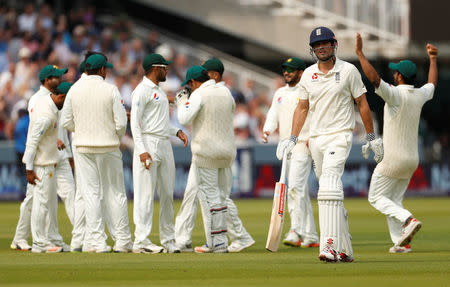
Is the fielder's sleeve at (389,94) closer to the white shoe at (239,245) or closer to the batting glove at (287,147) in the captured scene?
the batting glove at (287,147)

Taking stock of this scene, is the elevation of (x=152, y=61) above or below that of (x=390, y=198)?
above

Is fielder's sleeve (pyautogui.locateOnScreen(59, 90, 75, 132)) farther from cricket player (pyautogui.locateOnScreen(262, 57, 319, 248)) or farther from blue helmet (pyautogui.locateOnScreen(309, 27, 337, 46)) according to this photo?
blue helmet (pyautogui.locateOnScreen(309, 27, 337, 46))

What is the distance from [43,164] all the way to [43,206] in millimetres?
510

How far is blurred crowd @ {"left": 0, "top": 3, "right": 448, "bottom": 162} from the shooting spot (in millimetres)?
23078

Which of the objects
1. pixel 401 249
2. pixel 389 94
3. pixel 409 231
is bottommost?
pixel 401 249

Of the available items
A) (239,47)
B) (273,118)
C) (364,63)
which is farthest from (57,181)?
(239,47)

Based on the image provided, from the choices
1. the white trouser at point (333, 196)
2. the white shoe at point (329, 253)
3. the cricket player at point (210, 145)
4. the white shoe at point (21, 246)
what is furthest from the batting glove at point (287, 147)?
the white shoe at point (21, 246)

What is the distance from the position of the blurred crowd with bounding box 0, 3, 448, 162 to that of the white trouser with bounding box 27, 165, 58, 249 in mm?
10383

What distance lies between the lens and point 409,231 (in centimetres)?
1072

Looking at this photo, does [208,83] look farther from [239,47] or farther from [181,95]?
[239,47]

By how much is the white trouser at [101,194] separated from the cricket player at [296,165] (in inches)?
86.8

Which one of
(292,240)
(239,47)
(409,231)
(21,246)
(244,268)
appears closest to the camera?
(244,268)

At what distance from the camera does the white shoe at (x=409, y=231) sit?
1070 centimetres

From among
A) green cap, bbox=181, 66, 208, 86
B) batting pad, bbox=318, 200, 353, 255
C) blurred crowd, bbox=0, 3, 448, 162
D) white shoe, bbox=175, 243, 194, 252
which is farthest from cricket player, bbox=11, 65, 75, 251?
blurred crowd, bbox=0, 3, 448, 162
